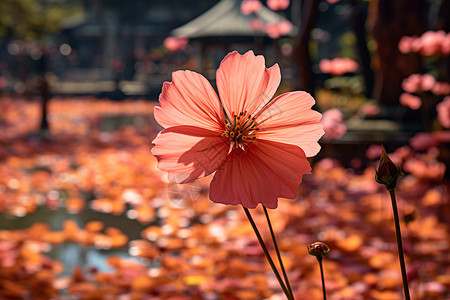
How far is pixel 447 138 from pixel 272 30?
1.66 m

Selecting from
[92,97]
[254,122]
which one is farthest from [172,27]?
[254,122]

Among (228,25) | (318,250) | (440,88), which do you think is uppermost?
(228,25)

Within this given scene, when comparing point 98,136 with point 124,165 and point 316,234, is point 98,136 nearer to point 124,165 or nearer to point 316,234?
point 124,165

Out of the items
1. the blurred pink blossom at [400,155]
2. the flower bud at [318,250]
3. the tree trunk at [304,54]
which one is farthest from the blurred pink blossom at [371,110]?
the flower bud at [318,250]

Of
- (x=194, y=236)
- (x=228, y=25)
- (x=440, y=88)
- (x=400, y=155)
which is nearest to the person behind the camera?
(x=194, y=236)

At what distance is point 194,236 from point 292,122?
2.78 metres

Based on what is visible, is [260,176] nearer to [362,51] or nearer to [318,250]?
[318,250]

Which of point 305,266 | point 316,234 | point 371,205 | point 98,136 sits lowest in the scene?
point 305,266

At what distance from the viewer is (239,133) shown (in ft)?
1.89

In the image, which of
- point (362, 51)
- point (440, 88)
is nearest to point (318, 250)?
point (440, 88)

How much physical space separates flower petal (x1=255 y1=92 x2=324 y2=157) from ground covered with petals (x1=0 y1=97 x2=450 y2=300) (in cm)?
79

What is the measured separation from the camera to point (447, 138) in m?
3.59

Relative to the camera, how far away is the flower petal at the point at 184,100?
0.56 m

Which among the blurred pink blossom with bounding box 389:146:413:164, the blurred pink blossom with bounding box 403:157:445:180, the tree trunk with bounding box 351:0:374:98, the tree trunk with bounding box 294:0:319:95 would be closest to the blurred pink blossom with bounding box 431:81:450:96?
the blurred pink blossom with bounding box 389:146:413:164
